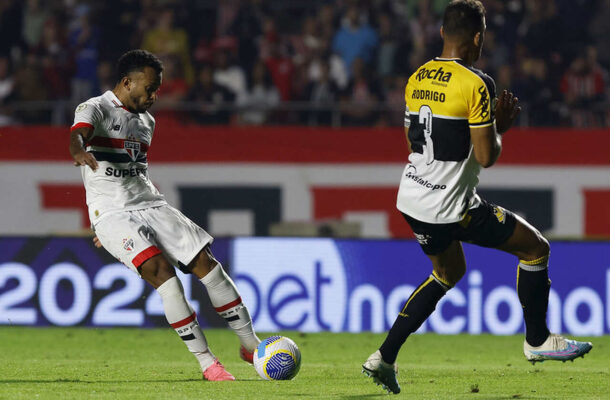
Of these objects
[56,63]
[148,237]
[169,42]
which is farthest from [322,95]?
[148,237]

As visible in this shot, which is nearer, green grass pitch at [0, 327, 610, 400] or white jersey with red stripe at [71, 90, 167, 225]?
green grass pitch at [0, 327, 610, 400]

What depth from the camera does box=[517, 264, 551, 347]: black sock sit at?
619 centimetres

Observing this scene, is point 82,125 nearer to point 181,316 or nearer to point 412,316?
point 181,316

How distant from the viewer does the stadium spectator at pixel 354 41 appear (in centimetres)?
1445

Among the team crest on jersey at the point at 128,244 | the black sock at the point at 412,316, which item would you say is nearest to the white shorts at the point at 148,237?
the team crest on jersey at the point at 128,244

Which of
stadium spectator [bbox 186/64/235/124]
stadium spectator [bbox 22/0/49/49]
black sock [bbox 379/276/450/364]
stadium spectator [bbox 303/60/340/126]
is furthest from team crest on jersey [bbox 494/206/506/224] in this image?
stadium spectator [bbox 22/0/49/49]

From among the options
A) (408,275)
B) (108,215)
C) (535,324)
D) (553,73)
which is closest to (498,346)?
A: (408,275)

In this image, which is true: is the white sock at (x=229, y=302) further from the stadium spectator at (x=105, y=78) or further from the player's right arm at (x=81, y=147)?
the stadium spectator at (x=105, y=78)

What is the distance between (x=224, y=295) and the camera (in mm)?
6828

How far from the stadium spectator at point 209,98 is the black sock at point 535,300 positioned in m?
8.06

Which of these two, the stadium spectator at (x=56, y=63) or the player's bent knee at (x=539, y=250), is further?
the stadium spectator at (x=56, y=63)

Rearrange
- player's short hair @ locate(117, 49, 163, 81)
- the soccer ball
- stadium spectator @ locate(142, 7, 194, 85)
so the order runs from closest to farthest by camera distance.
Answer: the soccer ball
player's short hair @ locate(117, 49, 163, 81)
stadium spectator @ locate(142, 7, 194, 85)

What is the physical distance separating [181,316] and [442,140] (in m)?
1.86

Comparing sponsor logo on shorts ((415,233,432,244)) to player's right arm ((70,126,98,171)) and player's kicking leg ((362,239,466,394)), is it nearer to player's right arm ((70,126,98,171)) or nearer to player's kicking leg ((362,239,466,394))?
player's kicking leg ((362,239,466,394))
